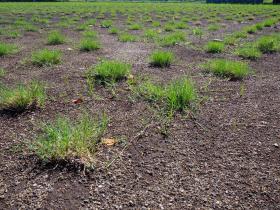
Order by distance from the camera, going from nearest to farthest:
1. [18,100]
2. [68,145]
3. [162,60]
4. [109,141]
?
[68,145] < [109,141] < [18,100] < [162,60]

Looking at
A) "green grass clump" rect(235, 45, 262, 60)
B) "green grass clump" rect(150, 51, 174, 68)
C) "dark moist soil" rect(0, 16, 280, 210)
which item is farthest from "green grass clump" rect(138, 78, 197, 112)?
"green grass clump" rect(235, 45, 262, 60)

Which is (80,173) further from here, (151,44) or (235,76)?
(151,44)

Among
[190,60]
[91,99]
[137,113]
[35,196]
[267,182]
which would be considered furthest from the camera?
[190,60]

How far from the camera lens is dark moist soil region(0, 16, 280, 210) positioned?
8.57 feet

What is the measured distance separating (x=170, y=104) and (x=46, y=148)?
1875mm

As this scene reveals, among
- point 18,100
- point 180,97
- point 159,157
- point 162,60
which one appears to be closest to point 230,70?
point 162,60

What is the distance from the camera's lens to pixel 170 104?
168 inches

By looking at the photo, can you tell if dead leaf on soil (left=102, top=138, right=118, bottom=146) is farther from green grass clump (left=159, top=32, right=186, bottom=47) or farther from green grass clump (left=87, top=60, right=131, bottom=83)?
green grass clump (left=159, top=32, right=186, bottom=47)

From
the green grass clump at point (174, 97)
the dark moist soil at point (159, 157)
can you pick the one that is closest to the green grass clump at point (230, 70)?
the dark moist soil at point (159, 157)

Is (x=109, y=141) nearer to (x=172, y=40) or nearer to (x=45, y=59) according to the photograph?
(x=45, y=59)

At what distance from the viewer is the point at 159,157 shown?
3215mm

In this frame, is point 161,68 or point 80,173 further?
point 161,68

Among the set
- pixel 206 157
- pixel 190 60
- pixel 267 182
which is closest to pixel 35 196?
pixel 206 157

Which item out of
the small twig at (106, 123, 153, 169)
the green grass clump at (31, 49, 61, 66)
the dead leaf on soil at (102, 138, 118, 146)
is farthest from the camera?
the green grass clump at (31, 49, 61, 66)
